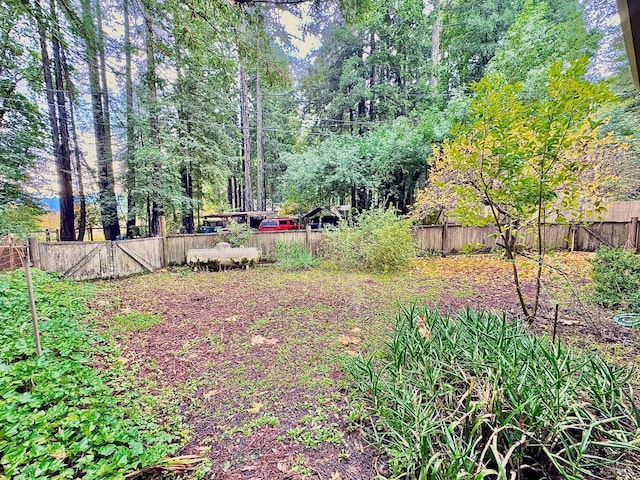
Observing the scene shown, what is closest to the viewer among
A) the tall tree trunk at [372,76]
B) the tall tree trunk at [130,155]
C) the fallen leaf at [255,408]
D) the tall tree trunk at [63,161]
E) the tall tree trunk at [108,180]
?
the fallen leaf at [255,408]

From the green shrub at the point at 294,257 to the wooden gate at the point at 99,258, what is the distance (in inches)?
121

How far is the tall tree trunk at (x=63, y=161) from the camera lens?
6.99m

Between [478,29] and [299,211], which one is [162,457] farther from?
[478,29]

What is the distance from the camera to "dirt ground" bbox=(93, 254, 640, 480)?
173 centimetres

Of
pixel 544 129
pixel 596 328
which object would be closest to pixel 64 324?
pixel 544 129

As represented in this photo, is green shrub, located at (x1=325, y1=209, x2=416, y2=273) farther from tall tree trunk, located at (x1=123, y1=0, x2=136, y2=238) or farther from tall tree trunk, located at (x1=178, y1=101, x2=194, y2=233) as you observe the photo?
tall tree trunk, located at (x1=123, y1=0, x2=136, y2=238)

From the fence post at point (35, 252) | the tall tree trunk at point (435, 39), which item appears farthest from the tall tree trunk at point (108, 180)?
the tall tree trunk at point (435, 39)

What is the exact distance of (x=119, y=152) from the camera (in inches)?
325

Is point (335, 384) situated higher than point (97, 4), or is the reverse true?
point (97, 4)

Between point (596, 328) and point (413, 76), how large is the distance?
16098 millimetres

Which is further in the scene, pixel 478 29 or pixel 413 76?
pixel 413 76

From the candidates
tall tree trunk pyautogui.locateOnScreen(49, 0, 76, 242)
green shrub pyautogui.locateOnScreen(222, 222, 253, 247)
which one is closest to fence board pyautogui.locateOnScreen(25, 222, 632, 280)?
green shrub pyautogui.locateOnScreen(222, 222, 253, 247)

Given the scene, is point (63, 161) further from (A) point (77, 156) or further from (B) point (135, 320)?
(B) point (135, 320)

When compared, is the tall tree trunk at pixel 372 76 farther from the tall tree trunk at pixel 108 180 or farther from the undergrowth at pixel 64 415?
the undergrowth at pixel 64 415
